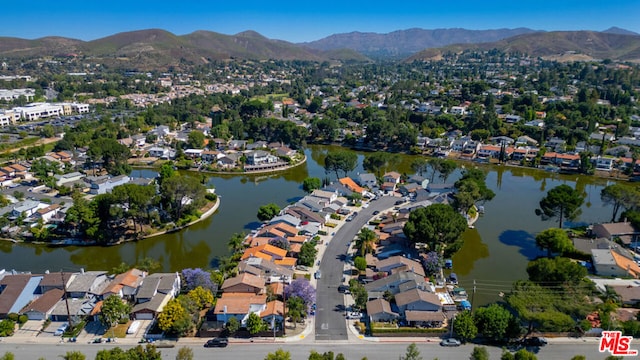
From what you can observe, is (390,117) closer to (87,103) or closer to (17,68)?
(87,103)

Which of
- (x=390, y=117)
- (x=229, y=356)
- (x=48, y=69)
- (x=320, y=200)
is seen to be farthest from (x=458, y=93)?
(x=48, y=69)

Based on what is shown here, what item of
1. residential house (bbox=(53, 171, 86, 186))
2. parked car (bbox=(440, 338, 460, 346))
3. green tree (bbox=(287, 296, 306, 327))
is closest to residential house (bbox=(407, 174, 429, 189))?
parked car (bbox=(440, 338, 460, 346))

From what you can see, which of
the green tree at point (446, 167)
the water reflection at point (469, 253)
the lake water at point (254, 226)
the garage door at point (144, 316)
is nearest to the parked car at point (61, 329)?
Answer: the garage door at point (144, 316)

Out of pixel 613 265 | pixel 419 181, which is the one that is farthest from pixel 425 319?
pixel 419 181

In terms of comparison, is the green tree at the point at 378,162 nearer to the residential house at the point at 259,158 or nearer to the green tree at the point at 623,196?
the residential house at the point at 259,158

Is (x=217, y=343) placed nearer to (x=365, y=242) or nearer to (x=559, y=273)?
(x=365, y=242)
